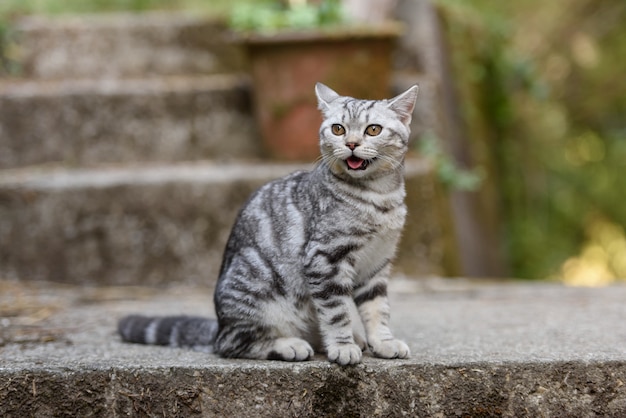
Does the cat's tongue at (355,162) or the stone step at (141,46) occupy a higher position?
the stone step at (141,46)

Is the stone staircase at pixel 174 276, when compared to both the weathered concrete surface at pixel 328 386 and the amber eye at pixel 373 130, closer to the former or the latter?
the weathered concrete surface at pixel 328 386

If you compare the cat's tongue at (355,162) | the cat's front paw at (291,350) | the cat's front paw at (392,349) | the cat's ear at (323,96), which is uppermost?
the cat's ear at (323,96)

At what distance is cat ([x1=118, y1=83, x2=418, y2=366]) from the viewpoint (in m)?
2.13

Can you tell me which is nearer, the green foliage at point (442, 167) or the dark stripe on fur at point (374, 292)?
the dark stripe on fur at point (374, 292)

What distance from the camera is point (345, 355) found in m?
2.01

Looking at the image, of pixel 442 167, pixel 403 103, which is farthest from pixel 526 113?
pixel 403 103

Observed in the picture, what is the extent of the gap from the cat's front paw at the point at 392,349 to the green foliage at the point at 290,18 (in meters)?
2.55

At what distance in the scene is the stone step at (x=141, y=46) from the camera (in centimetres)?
510

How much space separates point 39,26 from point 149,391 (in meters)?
3.80

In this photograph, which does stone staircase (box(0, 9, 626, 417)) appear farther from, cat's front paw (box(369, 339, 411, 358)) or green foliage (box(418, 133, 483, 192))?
green foliage (box(418, 133, 483, 192))

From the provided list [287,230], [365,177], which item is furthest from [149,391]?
[365,177]

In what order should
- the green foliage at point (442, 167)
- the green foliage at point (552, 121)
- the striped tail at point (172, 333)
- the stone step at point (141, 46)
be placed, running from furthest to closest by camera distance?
the green foliage at point (552, 121), the stone step at point (141, 46), the green foliage at point (442, 167), the striped tail at point (172, 333)

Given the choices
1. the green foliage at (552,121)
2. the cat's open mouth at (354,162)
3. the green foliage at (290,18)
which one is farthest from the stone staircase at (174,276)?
the green foliage at (552,121)

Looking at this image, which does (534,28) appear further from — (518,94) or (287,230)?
(287,230)
